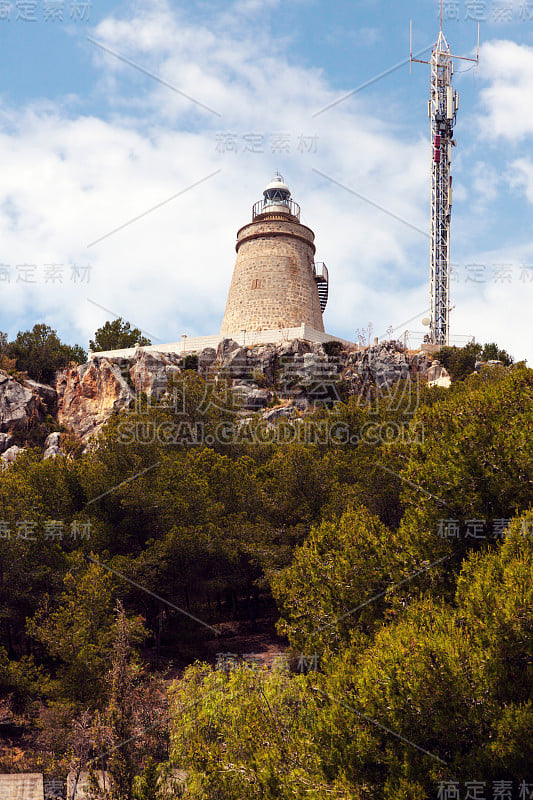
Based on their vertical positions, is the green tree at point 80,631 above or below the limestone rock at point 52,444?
below

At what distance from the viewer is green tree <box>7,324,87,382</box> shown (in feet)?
168

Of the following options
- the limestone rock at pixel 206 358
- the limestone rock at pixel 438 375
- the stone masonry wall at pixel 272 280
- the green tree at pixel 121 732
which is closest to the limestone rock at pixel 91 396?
the limestone rock at pixel 206 358

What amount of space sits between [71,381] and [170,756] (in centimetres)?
3753

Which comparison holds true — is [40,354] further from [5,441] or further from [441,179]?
[441,179]

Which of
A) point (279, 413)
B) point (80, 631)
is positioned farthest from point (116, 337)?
point (80, 631)

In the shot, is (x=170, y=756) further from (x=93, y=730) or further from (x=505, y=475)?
(x=505, y=475)

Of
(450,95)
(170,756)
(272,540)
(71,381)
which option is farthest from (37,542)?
(450,95)

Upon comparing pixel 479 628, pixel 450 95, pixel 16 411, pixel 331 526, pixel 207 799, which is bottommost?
pixel 207 799

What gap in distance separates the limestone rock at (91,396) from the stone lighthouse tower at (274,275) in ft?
33.8

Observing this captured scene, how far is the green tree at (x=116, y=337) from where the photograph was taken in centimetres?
5698

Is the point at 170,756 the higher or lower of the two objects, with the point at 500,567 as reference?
lower

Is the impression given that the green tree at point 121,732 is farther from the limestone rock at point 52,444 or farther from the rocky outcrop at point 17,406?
the rocky outcrop at point 17,406

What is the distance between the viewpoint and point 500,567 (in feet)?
33.8

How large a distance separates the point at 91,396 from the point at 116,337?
1338 cm
